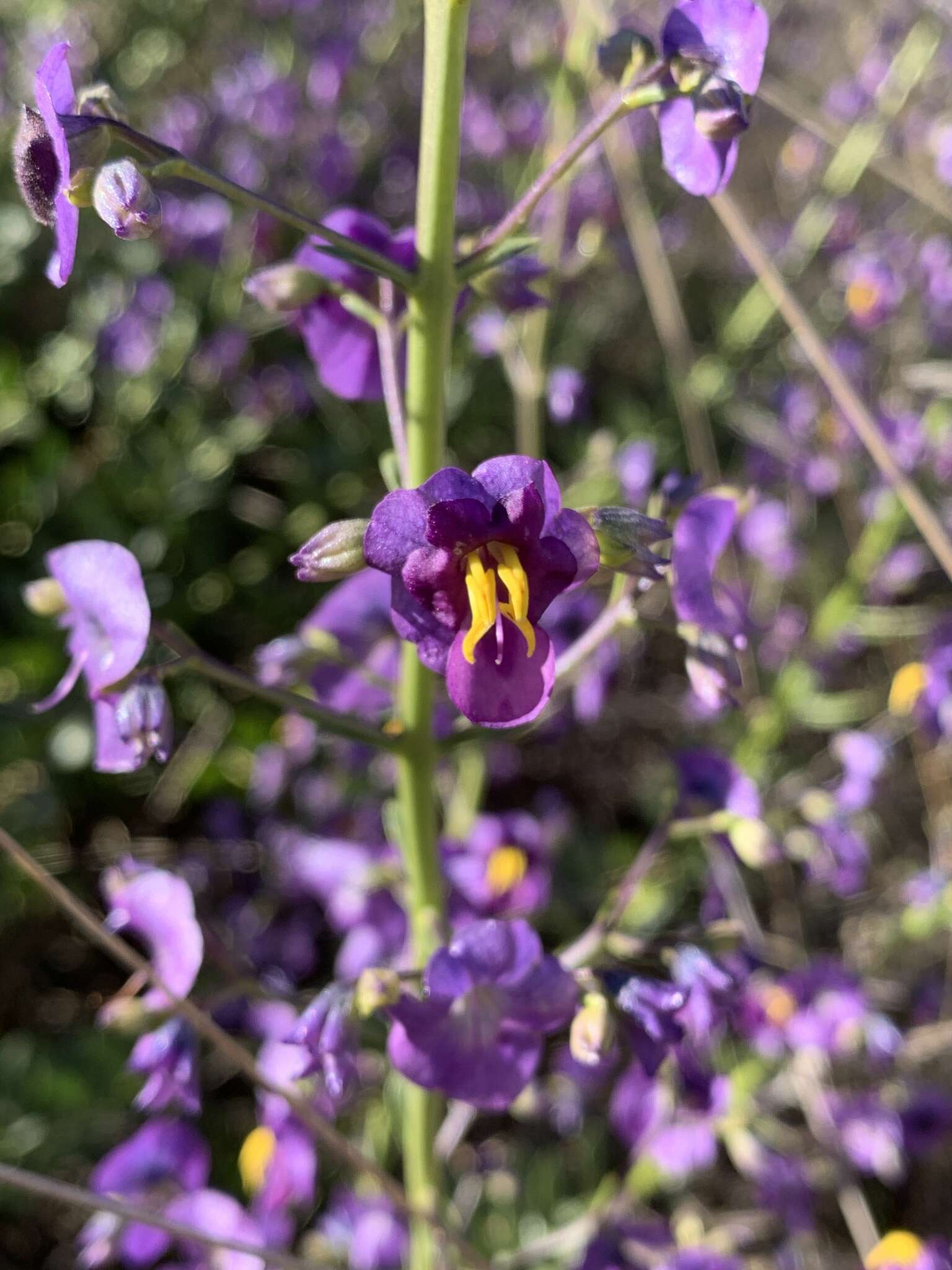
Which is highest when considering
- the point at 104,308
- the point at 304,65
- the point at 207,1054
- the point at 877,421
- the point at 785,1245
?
the point at 304,65

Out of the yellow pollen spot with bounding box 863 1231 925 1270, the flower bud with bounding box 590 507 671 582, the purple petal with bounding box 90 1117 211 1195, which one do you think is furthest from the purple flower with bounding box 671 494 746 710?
the yellow pollen spot with bounding box 863 1231 925 1270

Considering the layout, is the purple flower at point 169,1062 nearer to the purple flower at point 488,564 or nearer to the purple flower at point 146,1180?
the purple flower at point 146,1180

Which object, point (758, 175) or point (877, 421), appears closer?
point (877, 421)

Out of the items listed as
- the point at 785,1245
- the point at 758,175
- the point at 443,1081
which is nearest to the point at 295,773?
the point at 785,1245

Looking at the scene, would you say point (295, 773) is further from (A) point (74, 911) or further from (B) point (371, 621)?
(A) point (74, 911)

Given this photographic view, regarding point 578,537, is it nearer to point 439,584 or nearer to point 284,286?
point 439,584

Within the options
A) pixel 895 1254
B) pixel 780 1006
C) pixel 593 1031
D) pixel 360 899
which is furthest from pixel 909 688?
pixel 593 1031
